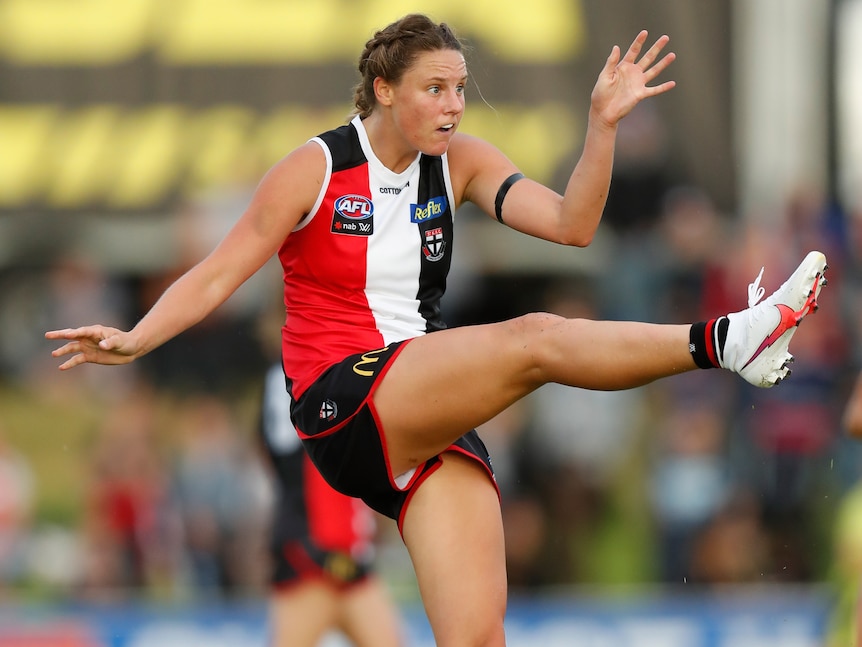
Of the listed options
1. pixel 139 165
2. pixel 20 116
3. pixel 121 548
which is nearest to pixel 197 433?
pixel 121 548

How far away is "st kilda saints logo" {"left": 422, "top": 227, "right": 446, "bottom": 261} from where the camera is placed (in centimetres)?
526

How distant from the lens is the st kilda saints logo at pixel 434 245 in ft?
17.3

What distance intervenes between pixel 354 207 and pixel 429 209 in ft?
0.99

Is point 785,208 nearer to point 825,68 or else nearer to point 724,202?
point 724,202

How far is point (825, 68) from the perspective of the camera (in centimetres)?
1155

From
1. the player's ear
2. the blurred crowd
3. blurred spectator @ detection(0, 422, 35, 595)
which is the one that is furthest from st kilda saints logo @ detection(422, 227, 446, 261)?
blurred spectator @ detection(0, 422, 35, 595)

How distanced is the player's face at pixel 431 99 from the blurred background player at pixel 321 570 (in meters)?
2.63

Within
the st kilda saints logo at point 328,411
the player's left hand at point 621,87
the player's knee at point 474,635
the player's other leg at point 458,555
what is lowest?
the player's knee at point 474,635

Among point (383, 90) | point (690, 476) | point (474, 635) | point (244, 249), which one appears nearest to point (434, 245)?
point (383, 90)

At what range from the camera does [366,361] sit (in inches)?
199

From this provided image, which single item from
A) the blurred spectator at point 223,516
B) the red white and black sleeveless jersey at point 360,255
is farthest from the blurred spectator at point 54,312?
the red white and black sleeveless jersey at point 360,255

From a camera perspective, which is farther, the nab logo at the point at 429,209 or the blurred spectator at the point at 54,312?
the blurred spectator at the point at 54,312

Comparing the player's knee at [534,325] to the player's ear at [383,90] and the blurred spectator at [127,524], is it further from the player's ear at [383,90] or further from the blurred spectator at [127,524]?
the blurred spectator at [127,524]

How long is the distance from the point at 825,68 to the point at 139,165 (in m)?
5.60
